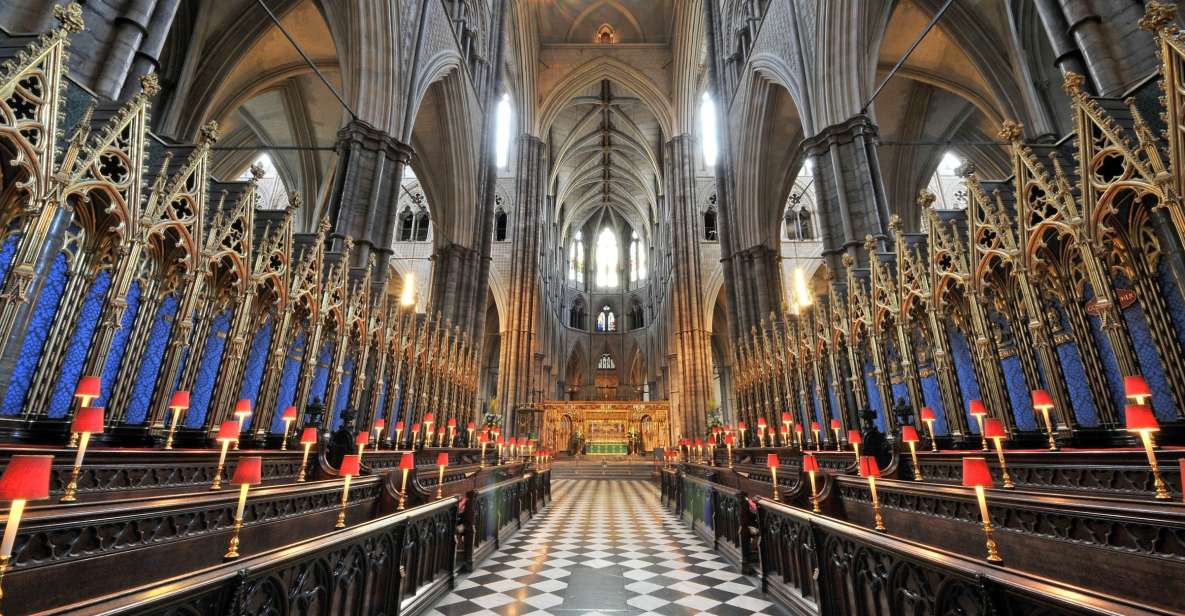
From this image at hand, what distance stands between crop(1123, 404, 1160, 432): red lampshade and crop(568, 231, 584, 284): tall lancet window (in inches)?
1487

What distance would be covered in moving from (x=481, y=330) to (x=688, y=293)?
35.2 feet

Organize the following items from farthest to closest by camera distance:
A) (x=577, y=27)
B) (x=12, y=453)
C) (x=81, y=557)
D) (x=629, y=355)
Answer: (x=629, y=355) < (x=577, y=27) < (x=12, y=453) < (x=81, y=557)

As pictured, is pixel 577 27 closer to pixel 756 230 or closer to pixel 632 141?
pixel 632 141

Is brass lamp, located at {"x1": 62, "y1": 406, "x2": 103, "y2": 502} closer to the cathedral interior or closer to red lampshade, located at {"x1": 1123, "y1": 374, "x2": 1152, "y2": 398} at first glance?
the cathedral interior

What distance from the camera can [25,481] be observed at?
147cm

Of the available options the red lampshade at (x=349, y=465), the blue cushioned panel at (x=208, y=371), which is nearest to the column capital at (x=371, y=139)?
the blue cushioned panel at (x=208, y=371)

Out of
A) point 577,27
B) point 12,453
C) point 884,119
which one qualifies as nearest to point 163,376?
point 12,453

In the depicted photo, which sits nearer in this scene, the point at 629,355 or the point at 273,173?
the point at 273,173

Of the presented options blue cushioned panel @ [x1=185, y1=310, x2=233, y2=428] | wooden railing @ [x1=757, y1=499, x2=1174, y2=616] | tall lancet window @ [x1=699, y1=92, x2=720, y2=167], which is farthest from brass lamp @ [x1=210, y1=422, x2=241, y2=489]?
tall lancet window @ [x1=699, y1=92, x2=720, y2=167]

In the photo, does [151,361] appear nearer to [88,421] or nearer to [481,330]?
[88,421]

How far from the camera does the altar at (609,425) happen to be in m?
24.5

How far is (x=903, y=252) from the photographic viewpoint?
7.16m

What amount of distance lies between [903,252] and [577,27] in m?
26.4

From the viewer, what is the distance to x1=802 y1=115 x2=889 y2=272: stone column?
30.4 feet
